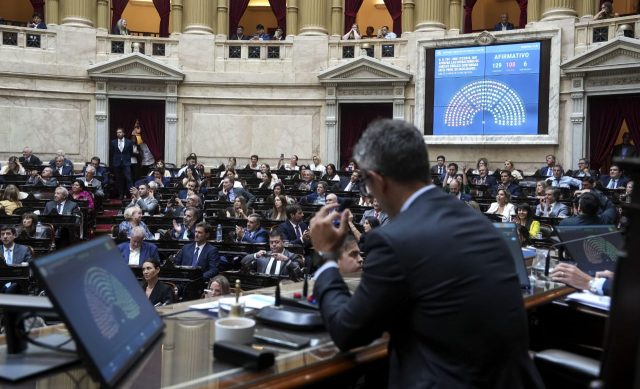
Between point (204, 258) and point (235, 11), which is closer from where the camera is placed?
point (204, 258)

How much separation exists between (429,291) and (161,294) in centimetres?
481

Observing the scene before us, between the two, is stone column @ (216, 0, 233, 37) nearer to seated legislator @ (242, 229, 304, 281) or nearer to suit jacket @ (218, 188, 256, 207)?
suit jacket @ (218, 188, 256, 207)

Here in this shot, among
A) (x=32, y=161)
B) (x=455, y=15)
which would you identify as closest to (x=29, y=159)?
(x=32, y=161)

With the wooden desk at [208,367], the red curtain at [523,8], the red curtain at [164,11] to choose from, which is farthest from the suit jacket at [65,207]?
the red curtain at [523,8]

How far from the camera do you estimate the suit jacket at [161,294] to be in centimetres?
617

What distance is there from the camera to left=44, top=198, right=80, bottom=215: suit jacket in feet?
36.0

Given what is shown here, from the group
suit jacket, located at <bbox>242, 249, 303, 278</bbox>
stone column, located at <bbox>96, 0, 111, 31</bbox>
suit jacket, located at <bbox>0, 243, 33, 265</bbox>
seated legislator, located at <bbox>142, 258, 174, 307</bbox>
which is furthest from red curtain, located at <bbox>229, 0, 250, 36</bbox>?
seated legislator, located at <bbox>142, 258, 174, 307</bbox>

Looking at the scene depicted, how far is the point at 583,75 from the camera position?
1553 cm

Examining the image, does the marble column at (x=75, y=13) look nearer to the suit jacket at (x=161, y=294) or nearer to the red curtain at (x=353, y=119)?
the red curtain at (x=353, y=119)

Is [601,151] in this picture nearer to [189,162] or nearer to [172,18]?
[189,162]

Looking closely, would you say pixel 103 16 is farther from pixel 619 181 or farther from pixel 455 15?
pixel 619 181

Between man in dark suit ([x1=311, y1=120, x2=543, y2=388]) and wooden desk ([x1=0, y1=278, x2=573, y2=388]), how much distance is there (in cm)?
14

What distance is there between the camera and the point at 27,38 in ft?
57.3

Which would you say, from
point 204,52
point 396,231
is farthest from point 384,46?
point 396,231
